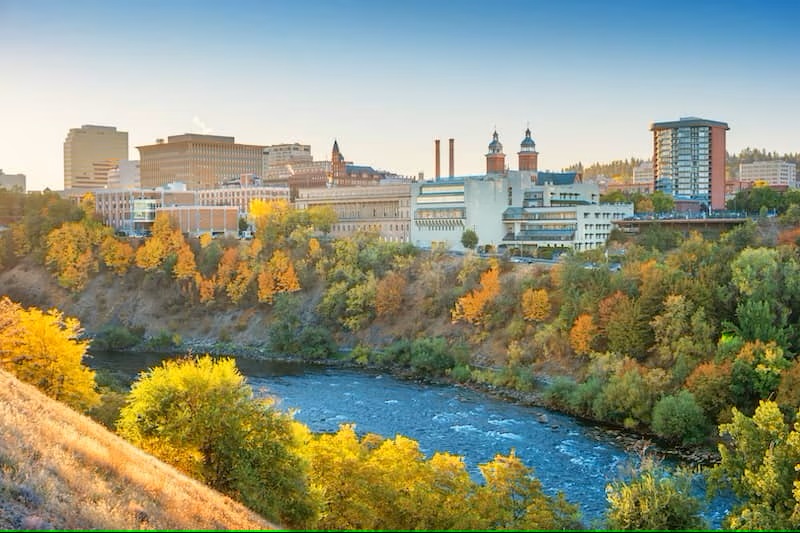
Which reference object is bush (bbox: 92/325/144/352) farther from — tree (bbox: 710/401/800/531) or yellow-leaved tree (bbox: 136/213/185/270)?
tree (bbox: 710/401/800/531)

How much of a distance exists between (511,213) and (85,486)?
10782 cm

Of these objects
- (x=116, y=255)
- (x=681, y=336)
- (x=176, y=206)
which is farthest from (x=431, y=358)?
(x=176, y=206)

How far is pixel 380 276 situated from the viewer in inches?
4035

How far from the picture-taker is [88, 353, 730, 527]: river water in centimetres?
4662

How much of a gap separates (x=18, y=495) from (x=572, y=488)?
32.0 metres

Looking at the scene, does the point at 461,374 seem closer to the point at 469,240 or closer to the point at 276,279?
the point at 276,279

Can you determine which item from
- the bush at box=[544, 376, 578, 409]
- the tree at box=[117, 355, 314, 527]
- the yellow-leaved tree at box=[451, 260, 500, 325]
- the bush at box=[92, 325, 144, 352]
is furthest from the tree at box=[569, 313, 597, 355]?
the bush at box=[92, 325, 144, 352]

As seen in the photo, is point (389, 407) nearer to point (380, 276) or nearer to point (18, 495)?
point (380, 276)

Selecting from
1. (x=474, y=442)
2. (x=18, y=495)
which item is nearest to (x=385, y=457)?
(x=18, y=495)

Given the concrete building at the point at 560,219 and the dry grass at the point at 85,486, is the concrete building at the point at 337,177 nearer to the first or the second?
the concrete building at the point at 560,219

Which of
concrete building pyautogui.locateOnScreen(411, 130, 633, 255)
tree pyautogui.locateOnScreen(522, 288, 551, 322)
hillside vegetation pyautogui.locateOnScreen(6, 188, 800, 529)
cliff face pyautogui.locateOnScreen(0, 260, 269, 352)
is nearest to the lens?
hillside vegetation pyautogui.locateOnScreen(6, 188, 800, 529)

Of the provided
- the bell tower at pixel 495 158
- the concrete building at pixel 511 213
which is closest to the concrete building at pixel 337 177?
the bell tower at pixel 495 158

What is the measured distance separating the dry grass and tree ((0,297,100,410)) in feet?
48.8

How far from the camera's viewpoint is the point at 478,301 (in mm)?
87000
